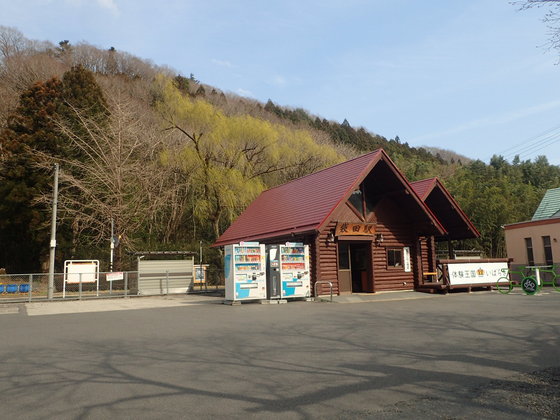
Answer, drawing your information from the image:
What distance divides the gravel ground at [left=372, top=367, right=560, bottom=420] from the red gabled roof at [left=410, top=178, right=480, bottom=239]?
1627cm

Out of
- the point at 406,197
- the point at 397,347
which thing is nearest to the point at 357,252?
the point at 406,197

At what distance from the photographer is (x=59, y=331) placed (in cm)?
1005

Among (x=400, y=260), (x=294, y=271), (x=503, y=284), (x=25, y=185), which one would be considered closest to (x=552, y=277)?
(x=503, y=284)

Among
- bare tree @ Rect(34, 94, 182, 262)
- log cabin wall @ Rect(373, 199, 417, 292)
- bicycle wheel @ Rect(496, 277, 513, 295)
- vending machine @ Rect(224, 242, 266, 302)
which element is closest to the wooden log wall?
log cabin wall @ Rect(373, 199, 417, 292)

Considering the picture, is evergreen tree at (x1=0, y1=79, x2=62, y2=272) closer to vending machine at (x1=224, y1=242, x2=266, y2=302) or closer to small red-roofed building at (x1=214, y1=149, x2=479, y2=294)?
small red-roofed building at (x1=214, y1=149, x2=479, y2=294)

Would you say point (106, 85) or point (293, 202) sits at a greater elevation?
point (106, 85)

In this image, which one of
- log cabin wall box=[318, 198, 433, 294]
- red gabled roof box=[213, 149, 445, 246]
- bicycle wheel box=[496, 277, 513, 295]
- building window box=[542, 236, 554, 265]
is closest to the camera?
red gabled roof box=[213, 149, 445, 246]

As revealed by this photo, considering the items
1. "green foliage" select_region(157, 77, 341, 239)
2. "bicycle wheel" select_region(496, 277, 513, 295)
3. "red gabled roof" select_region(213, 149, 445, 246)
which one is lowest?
"bicycle wheel" select_region(496, 277, 513, 295)

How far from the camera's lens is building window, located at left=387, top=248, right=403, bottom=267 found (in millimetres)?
20078

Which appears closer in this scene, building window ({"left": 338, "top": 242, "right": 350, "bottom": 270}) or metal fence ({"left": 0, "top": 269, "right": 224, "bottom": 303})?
building window ({"left": 338, "top": 242, "right": 350, "bottom": 270})

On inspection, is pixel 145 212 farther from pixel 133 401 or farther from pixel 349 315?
pixel 133 401

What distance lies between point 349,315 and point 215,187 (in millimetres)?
20165

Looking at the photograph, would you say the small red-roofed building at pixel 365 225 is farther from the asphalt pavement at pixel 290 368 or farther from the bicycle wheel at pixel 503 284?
the asphalt pavement at pixel 290 368

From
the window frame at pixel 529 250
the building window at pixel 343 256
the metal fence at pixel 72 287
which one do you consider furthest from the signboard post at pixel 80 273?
the window frame at pixel 529 250
